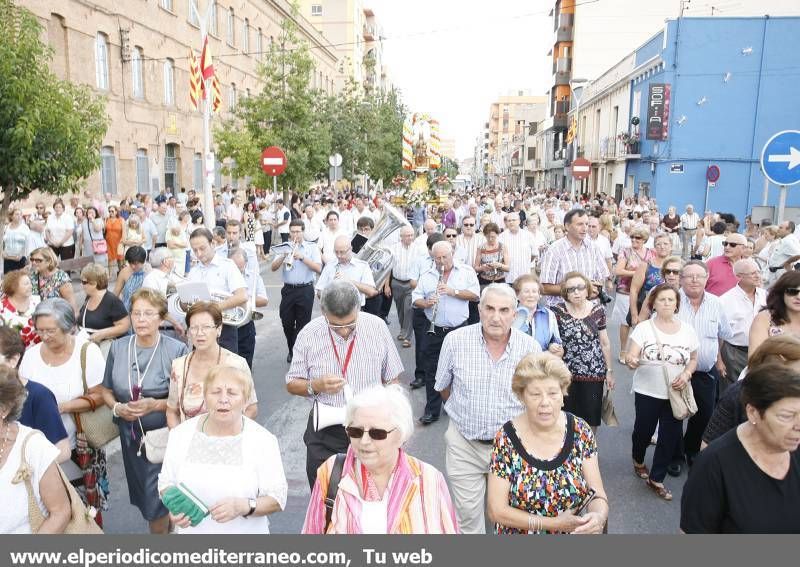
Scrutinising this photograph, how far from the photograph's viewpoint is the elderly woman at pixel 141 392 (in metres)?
4.31

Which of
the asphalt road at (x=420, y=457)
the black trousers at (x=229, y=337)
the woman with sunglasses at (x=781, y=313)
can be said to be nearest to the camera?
the woman with sunglasses at (x=781, y=313)

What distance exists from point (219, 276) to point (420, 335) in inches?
97.7

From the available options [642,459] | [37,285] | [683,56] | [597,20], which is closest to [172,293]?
[37,285]

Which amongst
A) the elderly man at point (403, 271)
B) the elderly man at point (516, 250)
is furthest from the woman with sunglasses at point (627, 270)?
the elderly man at point (403, 271)

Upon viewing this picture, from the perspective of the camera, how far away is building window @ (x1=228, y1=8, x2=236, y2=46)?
118ft

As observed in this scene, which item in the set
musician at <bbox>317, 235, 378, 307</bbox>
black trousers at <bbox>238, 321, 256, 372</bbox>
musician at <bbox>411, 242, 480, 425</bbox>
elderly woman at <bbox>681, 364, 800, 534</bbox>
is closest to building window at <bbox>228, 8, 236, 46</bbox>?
musician at <bbox>317, 235, 378, 307</bbox>

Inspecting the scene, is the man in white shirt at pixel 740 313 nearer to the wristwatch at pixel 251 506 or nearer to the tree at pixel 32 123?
the wristwatch at pixel 251 506

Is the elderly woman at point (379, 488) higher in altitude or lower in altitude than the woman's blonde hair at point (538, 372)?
lower

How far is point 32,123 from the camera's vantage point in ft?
30.7

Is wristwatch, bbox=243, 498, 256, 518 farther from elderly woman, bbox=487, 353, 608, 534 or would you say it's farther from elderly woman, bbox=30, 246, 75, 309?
elderly woman, bbox=30, 246, 75, 309

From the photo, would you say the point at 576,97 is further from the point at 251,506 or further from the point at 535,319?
the point at 251,506

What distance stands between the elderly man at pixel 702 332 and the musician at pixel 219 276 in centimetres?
418

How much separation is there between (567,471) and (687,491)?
0.54m
